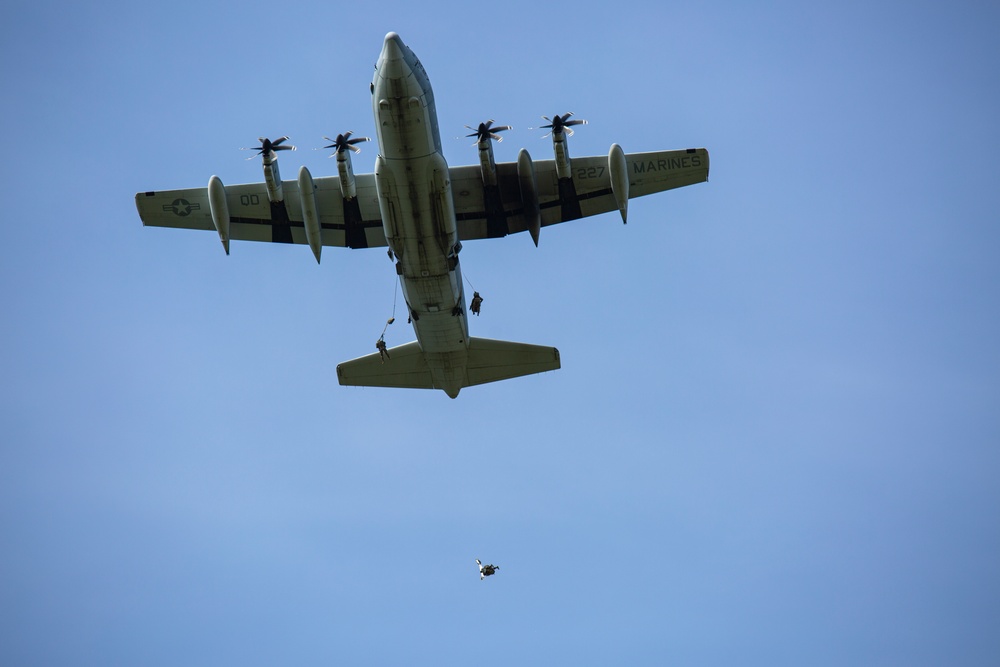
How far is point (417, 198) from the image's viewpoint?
28125mm

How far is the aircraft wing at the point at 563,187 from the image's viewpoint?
31.7 metres

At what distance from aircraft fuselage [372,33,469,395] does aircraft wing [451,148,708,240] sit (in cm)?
287

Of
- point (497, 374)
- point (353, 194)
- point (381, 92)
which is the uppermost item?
point (381, 92)

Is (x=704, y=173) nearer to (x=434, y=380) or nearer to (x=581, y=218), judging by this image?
(x=581, y=218)

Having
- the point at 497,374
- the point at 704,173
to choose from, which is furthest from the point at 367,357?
the point at 704,173

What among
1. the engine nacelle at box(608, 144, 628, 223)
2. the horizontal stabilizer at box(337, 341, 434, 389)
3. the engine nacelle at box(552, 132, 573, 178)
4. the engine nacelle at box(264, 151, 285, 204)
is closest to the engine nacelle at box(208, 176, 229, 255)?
the engine nacelle at box(264, 151, 285, 204)

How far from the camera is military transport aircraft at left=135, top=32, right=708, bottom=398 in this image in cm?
2831

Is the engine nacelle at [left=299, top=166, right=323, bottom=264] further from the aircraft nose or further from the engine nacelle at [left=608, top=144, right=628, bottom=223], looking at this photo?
the engine nacelle at [left=608, top=144, right=628, bottom=223]

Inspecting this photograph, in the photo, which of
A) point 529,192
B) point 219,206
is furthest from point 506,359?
point 219,206

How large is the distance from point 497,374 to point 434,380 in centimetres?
233

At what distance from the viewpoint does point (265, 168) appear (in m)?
30.4

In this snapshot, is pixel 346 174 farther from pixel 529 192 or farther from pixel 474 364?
pixel 474 364

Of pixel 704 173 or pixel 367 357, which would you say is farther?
pixel 367 357

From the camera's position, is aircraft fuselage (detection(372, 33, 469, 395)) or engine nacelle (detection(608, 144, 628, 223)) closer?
aircraft fuselage (detection(372, 33, 469, 395))
